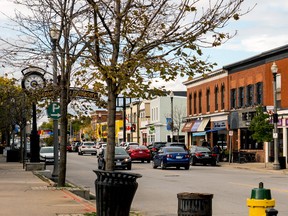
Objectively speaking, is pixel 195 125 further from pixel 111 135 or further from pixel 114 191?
pixel 114 191

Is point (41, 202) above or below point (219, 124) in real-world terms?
below

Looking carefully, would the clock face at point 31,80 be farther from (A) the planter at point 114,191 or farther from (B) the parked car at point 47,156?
(B) the parked car at point 47,156

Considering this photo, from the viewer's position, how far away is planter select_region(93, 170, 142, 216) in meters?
10.7

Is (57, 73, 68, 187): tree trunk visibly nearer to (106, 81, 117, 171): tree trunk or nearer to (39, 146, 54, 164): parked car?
(106, 81, 117, 171): tree trunk

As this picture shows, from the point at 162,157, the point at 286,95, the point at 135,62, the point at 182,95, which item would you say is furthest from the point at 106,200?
the point at 182,95

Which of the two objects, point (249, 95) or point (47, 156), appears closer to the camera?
point (47, 156)

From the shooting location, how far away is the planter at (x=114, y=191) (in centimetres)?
1070

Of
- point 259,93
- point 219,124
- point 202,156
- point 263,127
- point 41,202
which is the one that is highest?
point 259,93

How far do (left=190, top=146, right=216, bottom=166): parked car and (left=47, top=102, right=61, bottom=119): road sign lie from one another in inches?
964

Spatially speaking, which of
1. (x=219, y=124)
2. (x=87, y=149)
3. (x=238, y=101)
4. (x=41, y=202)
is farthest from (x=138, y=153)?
(x=41, y=202)

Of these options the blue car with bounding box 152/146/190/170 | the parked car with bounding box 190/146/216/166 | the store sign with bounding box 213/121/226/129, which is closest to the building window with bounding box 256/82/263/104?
the parked car with bounding box 190/146/216/166

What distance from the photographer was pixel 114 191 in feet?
35.1

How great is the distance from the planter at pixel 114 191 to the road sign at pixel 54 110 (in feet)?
32.4

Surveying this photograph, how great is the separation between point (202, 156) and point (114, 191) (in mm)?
33915
